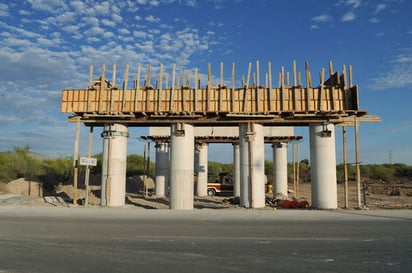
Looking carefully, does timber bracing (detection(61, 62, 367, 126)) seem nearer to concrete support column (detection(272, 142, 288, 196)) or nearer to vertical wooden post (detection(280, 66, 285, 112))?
vertical wooden post (detection(280, 66, 285, 112))

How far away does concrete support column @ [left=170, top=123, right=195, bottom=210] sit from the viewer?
20312 millimetres

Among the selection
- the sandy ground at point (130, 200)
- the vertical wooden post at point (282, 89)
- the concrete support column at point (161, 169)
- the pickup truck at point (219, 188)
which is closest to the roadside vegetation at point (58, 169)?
the concrete support column at point (161, 169)

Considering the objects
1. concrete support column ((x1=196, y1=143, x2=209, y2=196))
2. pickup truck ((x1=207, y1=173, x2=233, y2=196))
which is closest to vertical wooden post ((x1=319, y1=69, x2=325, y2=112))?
concrete support column ((x1=196, y1=143, x2=209, y2=196))

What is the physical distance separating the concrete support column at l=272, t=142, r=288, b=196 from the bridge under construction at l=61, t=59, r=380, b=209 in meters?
11.2

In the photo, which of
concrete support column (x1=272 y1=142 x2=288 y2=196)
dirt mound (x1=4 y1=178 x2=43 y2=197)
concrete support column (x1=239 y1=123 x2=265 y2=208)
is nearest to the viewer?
concrete support column (x1=239 y1=123 x2=265 y2=208)

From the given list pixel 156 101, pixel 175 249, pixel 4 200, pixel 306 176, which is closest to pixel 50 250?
pixel 175 249

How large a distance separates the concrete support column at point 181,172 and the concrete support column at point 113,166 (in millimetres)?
3373

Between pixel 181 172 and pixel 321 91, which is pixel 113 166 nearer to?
pixel 181 172

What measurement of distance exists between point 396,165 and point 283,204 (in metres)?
70.9

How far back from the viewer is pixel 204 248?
796 centimetres

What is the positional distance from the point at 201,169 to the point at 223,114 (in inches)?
639

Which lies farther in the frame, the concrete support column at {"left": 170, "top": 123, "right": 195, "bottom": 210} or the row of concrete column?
the concrete support column at {"left": 170, "top": 123, "right": 195, "bottom": 210}

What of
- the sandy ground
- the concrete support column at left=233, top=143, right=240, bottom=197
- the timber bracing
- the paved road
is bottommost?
the sandy ground

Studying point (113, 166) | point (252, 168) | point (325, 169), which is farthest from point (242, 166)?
point (113, 166)
